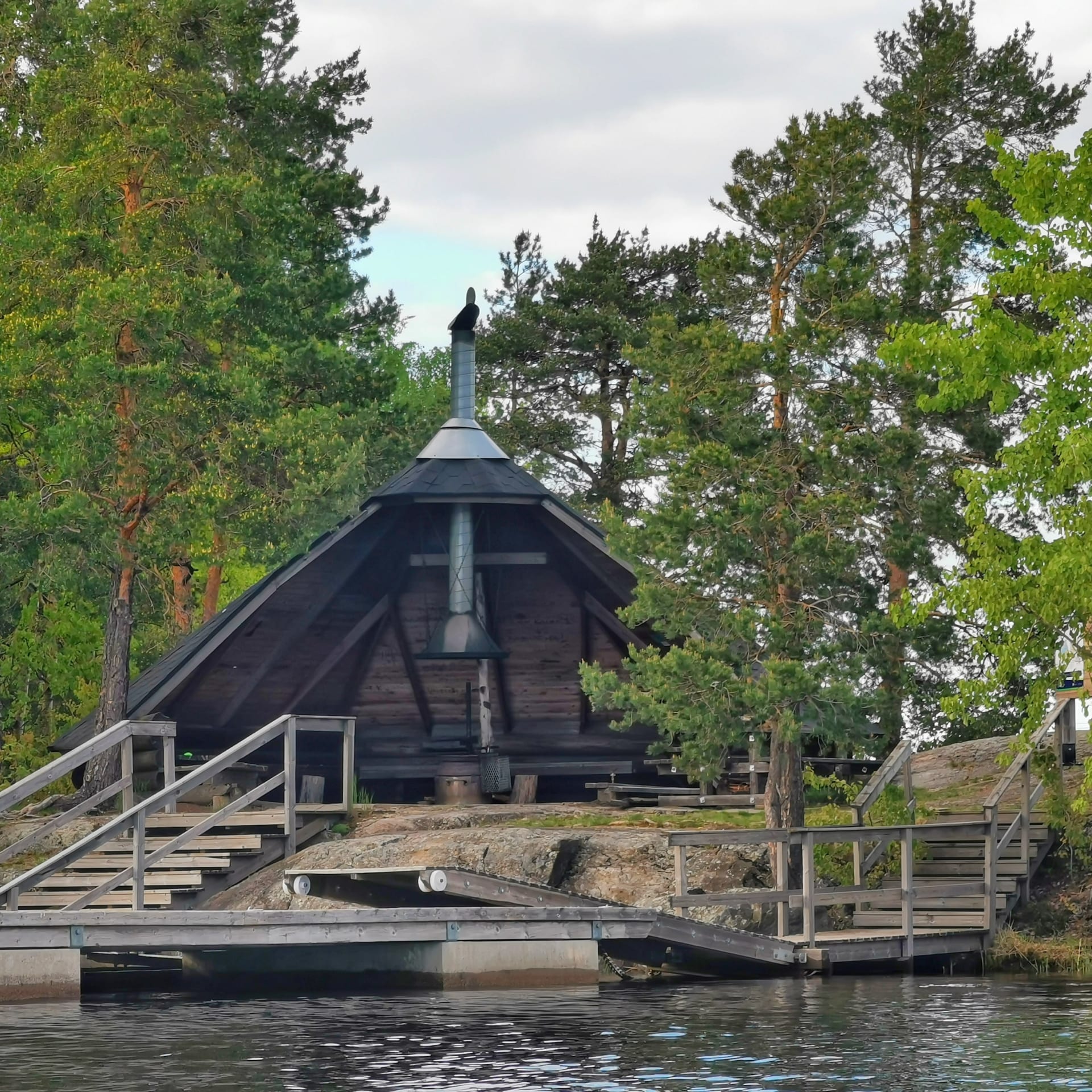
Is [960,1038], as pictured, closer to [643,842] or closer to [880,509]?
[643,842]

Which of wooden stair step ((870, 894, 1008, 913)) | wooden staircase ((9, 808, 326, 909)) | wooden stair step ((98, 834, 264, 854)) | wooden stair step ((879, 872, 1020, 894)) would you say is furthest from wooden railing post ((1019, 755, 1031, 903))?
wooden stair step ((98, 834, 264, 854))

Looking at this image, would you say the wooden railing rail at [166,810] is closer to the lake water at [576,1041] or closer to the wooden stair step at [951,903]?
the lake water at [576,1041]

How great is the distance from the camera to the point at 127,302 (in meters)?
23.9

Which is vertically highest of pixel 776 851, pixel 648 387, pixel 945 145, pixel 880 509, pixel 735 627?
pixel 945 145

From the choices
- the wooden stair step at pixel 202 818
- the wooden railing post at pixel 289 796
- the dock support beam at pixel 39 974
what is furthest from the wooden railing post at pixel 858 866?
the dock support beam at pixel 39 974

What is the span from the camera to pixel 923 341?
60.7 feet

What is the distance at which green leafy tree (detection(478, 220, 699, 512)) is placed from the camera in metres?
40.4

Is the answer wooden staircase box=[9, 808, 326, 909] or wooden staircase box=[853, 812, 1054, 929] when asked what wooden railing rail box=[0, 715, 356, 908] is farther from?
wooden staircase box=[853, 812, 1054, 929]

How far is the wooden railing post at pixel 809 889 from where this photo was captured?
1759cm

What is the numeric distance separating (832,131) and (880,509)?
4.23 metres

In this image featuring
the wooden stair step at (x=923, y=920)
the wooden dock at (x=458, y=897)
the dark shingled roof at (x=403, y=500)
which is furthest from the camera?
the dark shingled roof at (x=403, y=500)

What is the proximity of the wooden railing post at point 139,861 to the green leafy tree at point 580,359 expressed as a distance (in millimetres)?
23978

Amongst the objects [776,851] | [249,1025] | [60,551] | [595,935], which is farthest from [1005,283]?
[60,551]

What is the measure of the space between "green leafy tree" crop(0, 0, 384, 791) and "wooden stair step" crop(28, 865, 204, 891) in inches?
236
